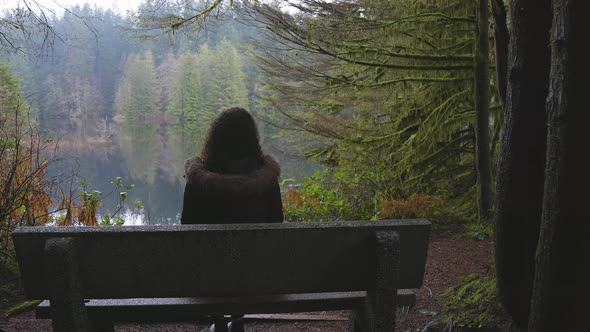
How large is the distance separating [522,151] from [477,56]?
156 inches

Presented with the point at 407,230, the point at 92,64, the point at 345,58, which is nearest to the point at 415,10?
the point at 345,58

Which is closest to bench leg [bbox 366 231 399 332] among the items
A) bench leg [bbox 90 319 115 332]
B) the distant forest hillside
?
bench leg [bbox 90 319 115 332]

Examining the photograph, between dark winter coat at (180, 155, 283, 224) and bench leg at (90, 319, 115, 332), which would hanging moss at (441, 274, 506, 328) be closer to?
dark winter coat at (180, 155, 283, 224)

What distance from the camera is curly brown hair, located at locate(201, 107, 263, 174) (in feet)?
8.52

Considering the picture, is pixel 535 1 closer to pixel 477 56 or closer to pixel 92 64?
pixel 477 56

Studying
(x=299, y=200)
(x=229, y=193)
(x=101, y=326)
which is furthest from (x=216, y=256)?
(x=299, y=200)

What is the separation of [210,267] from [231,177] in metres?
0.61

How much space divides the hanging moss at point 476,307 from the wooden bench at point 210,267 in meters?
0.56

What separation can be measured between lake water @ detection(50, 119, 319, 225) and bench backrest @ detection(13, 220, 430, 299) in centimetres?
864

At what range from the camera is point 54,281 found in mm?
1934

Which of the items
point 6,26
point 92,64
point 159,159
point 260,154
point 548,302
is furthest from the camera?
point 92,64

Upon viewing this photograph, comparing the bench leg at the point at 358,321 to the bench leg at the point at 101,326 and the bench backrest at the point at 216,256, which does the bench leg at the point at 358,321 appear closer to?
the bench backrest at the point at 216,256

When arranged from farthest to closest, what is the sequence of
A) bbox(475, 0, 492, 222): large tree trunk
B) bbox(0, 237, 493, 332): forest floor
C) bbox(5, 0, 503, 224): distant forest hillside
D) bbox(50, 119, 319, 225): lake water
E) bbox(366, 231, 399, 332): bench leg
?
bbox(50, 119, 319, 225): lake water
bbox(5, 0, 503, 224): distant forest hillside
bbox(475, 0, 492, 222): large tree trunk
bbox(0, 237, 493, 332): forest floor
bbox(366, 231, 399, 332): bench leg

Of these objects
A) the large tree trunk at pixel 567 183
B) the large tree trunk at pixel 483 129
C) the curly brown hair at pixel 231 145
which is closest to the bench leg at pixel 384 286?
the large tree trunk at pixel 567 183
